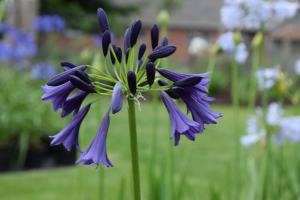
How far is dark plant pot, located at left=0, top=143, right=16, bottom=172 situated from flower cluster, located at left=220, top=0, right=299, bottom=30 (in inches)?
118

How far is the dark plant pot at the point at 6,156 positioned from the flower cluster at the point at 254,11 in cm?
300

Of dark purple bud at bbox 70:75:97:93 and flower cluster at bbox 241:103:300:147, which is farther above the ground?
dark purple bud at bbox 70:75:97:93

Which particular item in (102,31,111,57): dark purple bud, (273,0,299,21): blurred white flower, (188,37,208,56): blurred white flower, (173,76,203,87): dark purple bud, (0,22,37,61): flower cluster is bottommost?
(173,76,203,87): dark purple bud

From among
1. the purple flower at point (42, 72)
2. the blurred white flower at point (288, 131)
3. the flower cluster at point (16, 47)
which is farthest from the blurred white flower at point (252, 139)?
the flower cluster at point (16, 47)

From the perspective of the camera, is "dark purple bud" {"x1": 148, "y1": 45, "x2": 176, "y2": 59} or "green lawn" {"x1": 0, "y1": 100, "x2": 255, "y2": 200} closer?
"dark purple bud" {"x1": 148, "y1": 45, "x2": 176, "y2": 59}

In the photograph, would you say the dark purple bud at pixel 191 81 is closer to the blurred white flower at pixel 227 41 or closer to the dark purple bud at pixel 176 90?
the dark purple bud at pixel 176 90

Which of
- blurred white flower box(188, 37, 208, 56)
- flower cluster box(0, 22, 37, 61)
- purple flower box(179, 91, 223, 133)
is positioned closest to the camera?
purple flower box(179, 91, 223, 133)

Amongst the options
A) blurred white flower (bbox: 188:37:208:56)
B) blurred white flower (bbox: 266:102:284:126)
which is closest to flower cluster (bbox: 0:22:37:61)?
blurred white flower (bbox: 266:102:284:126)

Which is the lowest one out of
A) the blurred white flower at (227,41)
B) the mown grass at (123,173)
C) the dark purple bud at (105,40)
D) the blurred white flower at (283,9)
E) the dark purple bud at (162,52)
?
the mown grass at (123,173)

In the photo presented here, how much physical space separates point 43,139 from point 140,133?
7.07ft

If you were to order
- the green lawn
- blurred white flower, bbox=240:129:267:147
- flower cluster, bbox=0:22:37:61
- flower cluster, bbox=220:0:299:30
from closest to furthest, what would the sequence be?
flower cluster, bbox=220:0:299:30 < blurred white flower, bbox=240:129:267:147 < the green lawn < flower cluster, bbox=0:22:37:61

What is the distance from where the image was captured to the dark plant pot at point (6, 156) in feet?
12.0

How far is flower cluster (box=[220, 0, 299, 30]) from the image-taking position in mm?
1609

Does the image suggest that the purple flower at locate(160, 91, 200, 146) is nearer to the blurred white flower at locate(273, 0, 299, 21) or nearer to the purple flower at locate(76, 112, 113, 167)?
the purple flower at locate(76, 112, 113, 167)
